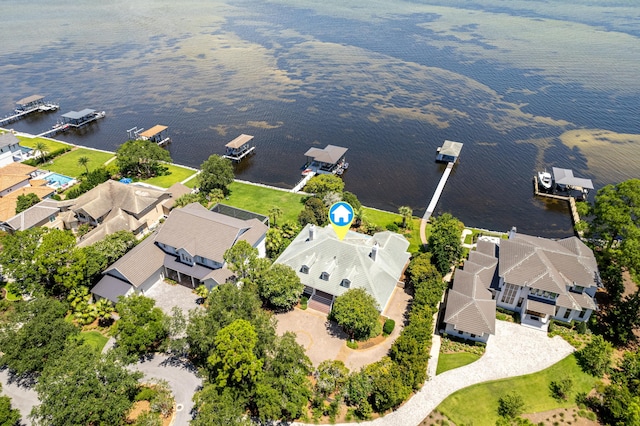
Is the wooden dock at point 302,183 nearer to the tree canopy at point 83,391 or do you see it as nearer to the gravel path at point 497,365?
the gravel path at point 497,365

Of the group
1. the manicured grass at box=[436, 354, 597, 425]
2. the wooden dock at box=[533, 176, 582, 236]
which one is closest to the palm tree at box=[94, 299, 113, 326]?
the manicured grass at box=[436, 354, 597, 425]

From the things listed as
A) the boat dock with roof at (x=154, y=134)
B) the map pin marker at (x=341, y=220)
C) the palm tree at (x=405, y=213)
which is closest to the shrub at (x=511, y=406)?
the map pin marker at (x=341, y=220)

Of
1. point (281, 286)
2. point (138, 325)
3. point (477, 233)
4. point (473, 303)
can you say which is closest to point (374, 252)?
point (281, 286)

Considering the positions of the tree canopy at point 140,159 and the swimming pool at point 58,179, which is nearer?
the swimming pool at point 58,179

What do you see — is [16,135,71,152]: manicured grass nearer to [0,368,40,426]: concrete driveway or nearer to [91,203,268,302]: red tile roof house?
[91,203,268,302]: red tile roof house

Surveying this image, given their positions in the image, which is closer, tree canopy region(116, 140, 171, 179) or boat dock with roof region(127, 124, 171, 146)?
tree canopy region(116, 140, 171, 179)

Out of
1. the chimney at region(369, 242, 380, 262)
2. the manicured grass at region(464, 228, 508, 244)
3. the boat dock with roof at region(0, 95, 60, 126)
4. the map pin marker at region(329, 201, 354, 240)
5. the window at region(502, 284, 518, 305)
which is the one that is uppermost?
the map pin marker at region(329, 201, 354, 240)

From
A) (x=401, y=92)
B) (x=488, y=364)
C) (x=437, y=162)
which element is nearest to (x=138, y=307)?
(x=488, y=364)
